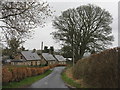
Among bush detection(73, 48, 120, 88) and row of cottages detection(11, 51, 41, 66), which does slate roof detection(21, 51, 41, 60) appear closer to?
row of cottages detection(11, 51, 41, 66)

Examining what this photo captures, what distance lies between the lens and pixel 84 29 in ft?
165

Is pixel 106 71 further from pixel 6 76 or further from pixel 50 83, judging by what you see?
pixel 6 76

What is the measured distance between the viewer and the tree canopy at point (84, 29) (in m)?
49.0

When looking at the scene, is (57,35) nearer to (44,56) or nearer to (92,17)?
(92,17)

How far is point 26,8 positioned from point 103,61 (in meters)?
5.94

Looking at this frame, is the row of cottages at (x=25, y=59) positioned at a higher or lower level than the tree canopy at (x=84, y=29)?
lower

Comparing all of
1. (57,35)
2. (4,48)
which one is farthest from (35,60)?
(4,48)

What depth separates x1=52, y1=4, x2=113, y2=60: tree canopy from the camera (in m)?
49.0

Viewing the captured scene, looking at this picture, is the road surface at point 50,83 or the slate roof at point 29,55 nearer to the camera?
the road surface at point 50,83

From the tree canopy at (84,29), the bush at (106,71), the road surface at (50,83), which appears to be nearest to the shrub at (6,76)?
the road surface at (50,83)

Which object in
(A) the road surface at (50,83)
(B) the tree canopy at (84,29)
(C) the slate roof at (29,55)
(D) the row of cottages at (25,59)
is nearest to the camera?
(A) the road surface at (50,83)

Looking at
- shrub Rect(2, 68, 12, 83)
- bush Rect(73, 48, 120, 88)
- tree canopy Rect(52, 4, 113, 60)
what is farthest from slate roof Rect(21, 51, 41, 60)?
bush Rect(73, 48, 120, 88)

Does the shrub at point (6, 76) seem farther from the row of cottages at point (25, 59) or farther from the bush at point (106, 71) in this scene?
the row of cottages at point (25, 59)

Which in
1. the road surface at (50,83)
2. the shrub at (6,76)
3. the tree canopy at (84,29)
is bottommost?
the road surface at (50,83)
